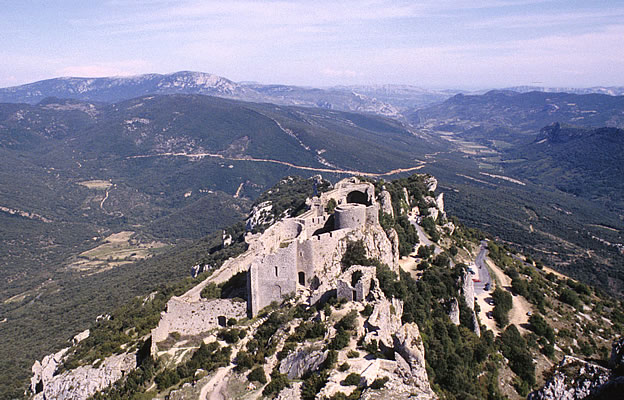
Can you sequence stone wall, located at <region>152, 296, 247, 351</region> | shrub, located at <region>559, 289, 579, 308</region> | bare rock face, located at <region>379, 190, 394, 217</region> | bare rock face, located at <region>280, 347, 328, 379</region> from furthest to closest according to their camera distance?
shrub, located at <region>559, 289, 579, 308</region>
bare rock face, located at <region>379, 190, 394, 217</region>
stone wall, located at <region>152, 296, 247, 351</region>
bare rock face, located at <region>280, 347, 328, 379</region>

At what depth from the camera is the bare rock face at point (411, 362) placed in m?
20.9

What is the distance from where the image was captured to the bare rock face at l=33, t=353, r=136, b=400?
3177 centimetres

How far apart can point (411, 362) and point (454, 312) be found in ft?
55.1

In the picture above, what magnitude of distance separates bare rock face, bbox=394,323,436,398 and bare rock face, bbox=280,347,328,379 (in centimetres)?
379

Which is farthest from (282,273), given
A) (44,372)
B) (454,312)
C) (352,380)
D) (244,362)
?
(44,372)

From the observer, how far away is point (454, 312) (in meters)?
37.6

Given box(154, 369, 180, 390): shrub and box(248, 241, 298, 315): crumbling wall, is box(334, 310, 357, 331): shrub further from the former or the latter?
box(154, 369, 180, 390): shrub

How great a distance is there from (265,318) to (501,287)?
30.5 metres

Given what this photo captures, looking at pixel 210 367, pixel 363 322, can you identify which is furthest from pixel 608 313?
pixel 210 367

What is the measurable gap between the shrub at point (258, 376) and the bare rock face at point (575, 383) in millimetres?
14469

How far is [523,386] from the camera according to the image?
114 ft

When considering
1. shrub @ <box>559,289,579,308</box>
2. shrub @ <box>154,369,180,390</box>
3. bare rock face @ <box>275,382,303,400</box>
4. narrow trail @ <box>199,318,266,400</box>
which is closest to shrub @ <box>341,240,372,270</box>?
narrow trail @ <box>199,318,266,400</box>

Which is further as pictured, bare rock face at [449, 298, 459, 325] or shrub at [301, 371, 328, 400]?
bare rock face at [449, 298, 459, 325]

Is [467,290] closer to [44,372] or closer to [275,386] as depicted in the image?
[275,386]
